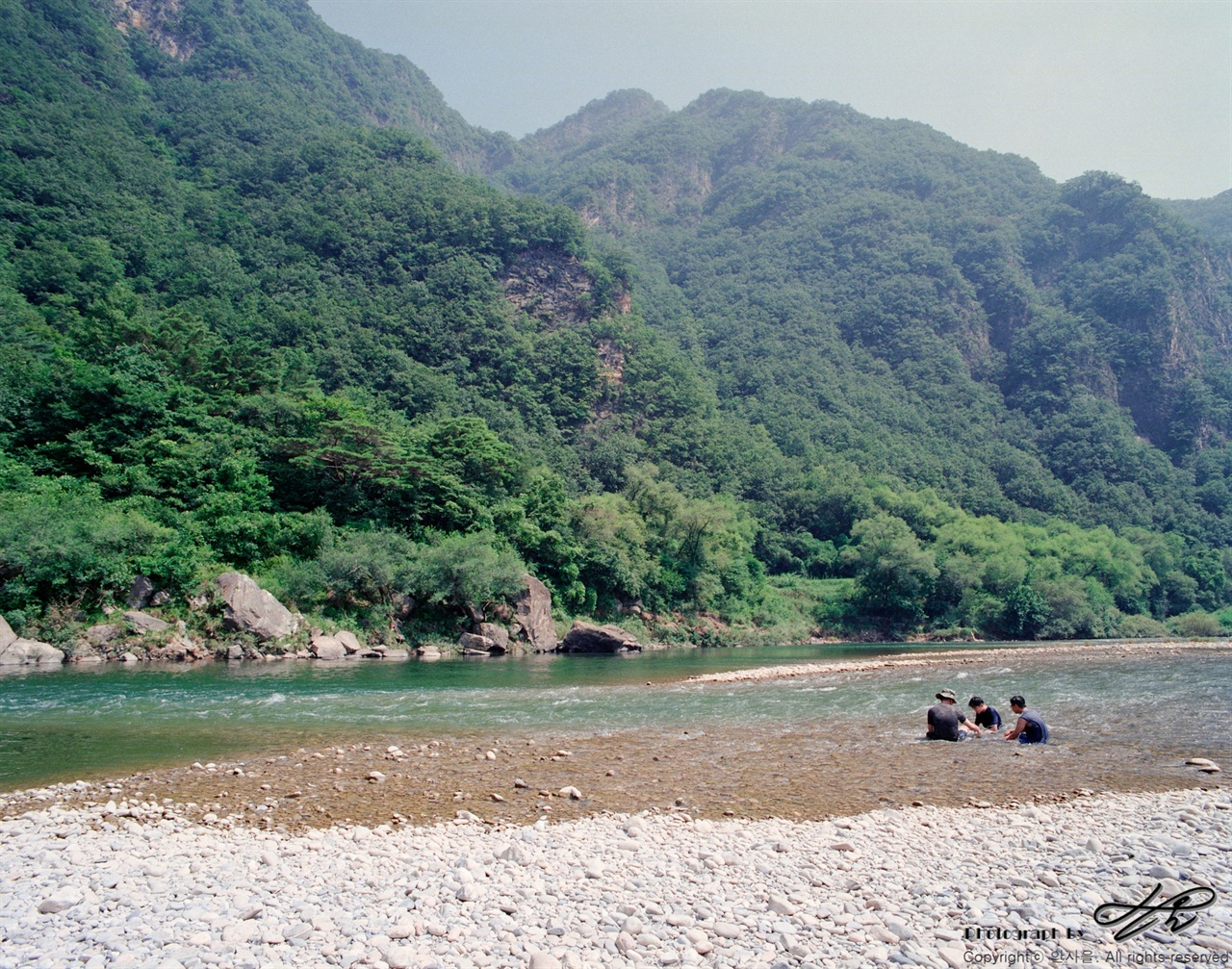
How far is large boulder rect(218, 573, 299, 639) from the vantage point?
32625mm

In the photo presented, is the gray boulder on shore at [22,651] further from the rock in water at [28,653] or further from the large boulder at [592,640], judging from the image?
the large boulder at [592,640]

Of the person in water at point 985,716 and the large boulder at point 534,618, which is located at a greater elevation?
the person in water at point 985,716

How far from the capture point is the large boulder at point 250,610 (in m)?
32.6

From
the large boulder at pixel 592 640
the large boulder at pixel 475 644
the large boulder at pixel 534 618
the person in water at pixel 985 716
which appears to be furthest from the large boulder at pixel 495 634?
the person in water at pixel 985 716

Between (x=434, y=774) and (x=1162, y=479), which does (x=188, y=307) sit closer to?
(x=434, y=774)

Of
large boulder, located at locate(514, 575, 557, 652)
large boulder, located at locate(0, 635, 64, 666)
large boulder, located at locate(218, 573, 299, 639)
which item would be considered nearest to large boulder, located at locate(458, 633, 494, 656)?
large boulder, located at locate(514, 575, 557, 652)

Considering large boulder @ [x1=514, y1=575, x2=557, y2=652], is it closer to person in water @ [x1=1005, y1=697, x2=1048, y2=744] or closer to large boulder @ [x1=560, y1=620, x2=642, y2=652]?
large boulder @ [x1=560, y1=620, x2=642, y2=652]

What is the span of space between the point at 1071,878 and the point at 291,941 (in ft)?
24.4

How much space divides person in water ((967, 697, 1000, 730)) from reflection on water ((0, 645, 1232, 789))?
1.25m

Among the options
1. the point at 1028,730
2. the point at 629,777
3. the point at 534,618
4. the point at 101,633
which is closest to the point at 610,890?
the point at 629,777

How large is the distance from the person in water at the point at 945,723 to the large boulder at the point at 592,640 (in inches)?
1211

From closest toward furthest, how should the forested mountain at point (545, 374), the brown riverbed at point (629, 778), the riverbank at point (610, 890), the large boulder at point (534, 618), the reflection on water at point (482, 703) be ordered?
1. the riverbank at point (610, 890)
2. the brown riverbed at point (629, 778)
3. the reflection on water at point (482, 703)
4. the forested mountain at point (545, 374)
5. the large boulder at point (534, 618)

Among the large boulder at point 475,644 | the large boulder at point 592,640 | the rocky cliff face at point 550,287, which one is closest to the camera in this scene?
the large boulder at point 475,644

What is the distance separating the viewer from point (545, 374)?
87.4 meters
